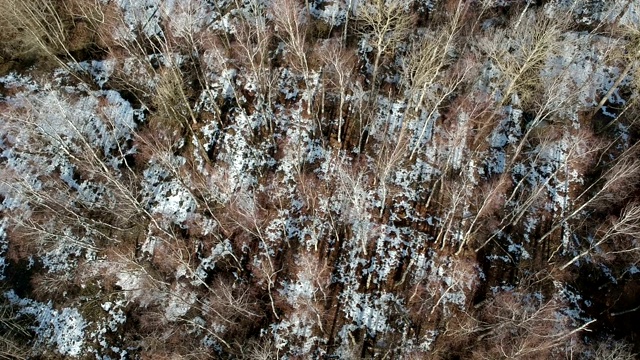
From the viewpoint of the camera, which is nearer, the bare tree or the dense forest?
the dense forest

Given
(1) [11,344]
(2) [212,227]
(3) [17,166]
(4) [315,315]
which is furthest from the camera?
(3) [17,166]

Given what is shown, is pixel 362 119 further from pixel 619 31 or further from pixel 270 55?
pixel 619 31

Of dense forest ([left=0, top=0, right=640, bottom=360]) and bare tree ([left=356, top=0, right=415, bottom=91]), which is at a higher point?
bare tree ([left=356, top=0, right=415, bottom=91])

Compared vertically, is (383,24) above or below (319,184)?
above

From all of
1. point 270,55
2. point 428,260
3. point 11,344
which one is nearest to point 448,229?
point 428,260

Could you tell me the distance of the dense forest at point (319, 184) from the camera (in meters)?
29.0

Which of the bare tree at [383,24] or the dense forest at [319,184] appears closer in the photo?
the dense forest at [319,184]

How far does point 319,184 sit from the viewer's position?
3294cm

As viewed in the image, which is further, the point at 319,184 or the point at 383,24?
the point at 383,24

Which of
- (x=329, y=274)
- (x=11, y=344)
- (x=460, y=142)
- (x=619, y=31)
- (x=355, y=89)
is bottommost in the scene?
(x=11, y=344)

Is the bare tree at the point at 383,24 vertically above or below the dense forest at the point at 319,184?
above

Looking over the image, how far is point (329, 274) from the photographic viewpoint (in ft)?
100

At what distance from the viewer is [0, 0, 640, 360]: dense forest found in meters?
29.0

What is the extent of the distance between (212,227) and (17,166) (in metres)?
16.2
